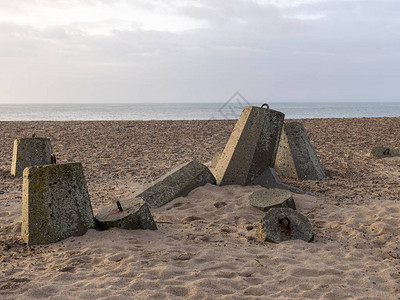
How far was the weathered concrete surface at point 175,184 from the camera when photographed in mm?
6156

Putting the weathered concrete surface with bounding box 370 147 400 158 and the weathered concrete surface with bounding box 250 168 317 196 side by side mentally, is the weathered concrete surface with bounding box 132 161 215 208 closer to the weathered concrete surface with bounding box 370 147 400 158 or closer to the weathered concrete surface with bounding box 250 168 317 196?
the weathered concrete surface with bounding box 250 168 317 196

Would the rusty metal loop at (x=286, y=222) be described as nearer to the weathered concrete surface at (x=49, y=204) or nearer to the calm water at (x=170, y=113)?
the weathered concrete surface at (x=49, y=204)

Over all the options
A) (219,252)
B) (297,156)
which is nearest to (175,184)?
(219,252)

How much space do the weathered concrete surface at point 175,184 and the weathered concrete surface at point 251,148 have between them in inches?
15.3

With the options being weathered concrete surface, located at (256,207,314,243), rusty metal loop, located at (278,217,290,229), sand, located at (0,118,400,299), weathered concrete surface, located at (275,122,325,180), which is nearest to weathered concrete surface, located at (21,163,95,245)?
sand, located at (0,118,400,299)

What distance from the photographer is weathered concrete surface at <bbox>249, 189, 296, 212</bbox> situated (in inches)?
222

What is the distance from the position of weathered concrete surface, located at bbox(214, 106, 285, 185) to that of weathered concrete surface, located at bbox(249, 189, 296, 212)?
80 cm

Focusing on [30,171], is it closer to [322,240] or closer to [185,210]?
[185,210]

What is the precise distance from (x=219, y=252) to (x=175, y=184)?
7.79 feet

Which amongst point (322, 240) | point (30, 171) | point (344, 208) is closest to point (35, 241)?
point (30, 171)

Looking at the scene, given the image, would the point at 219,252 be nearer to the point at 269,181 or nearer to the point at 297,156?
the point at 269,181

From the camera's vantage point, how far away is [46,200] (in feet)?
14.3

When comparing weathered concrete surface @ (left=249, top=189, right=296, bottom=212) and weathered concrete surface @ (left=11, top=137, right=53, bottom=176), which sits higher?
weathered concrete surface @ (left=11, top=137, right=53, bottom=176)

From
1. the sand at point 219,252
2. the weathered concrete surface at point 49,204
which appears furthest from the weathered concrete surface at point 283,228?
the weathered concrete surface at point 49,204
